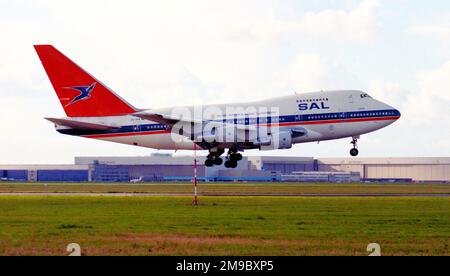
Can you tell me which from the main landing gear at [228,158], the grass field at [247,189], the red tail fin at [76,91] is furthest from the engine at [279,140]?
the red tail fin at [76,91]

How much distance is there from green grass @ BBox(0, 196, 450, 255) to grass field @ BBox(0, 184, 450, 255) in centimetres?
3

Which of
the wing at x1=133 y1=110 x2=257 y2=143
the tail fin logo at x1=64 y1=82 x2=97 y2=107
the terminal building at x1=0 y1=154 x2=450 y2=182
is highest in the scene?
the tail fin logo at x1=64 y1=82 x2=97 y2=107

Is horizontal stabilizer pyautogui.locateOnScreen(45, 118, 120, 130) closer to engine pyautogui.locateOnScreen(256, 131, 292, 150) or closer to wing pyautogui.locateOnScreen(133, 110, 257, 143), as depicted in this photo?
wing pyautogui.locateOnScreen(133, 110, 257, 143)

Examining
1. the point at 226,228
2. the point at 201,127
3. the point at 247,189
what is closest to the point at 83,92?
the point at 201,127

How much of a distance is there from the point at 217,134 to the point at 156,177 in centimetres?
10991

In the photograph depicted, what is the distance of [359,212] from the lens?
150ft

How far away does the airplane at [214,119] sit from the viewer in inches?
2783

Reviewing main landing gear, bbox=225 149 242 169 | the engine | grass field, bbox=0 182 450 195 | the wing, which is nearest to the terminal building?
grass field, bbox=0 182 450 195

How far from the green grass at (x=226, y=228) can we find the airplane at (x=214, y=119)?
58.0 feet

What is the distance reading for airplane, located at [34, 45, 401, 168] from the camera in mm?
70688

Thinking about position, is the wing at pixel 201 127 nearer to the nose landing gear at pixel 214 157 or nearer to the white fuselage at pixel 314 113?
the white fuselage at pixel 314 113

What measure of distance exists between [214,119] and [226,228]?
37.1 metres

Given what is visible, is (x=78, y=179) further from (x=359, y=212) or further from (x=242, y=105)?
(x=359, y=212)

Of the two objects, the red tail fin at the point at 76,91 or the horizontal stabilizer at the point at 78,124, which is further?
the red tail fin at the point at 76,91
